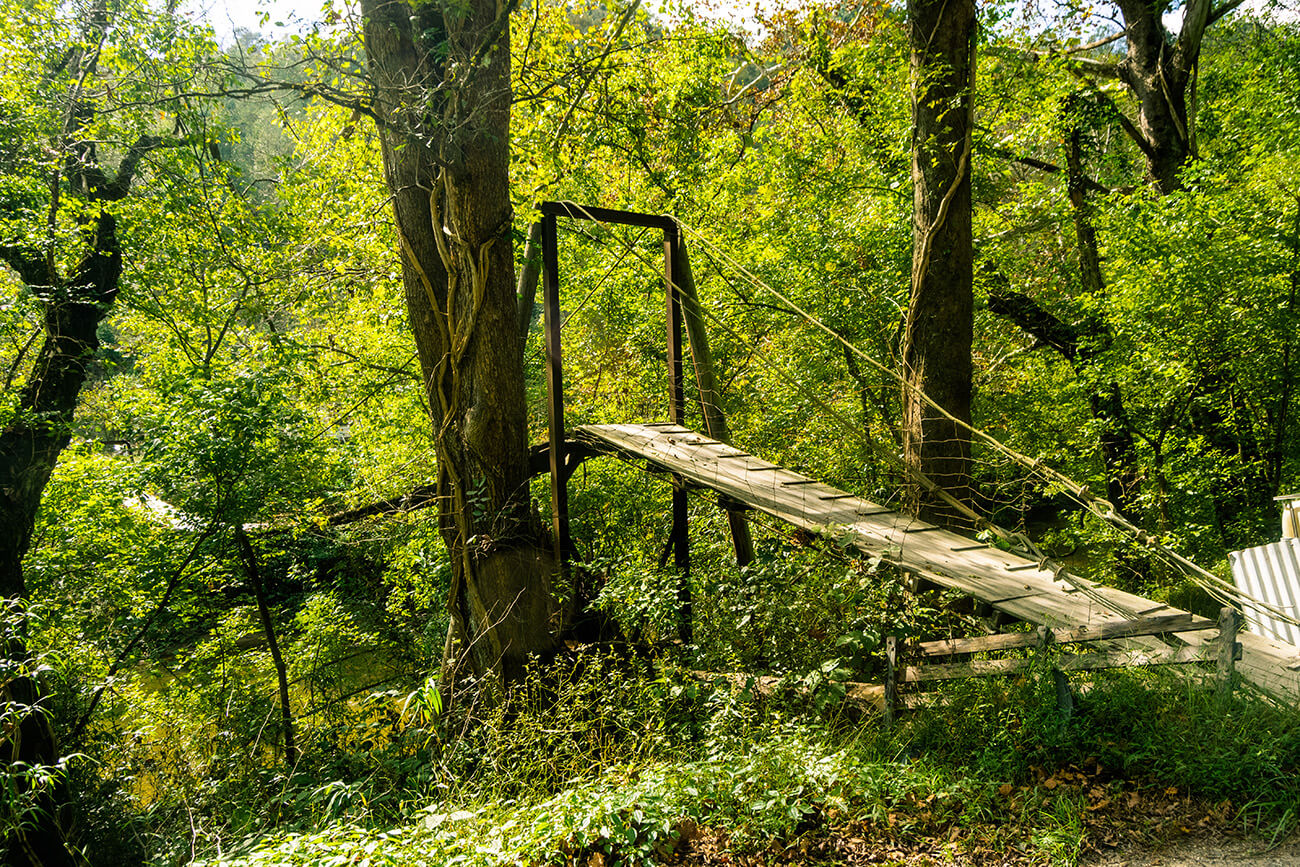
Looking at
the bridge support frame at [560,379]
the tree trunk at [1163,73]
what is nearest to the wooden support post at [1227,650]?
the bridge support frame at [560,379]

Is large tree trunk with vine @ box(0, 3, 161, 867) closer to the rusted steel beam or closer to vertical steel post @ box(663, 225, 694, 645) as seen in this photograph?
the rusted steel beam

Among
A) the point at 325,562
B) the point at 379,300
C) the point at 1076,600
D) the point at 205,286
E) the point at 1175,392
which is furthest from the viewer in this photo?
the point at 325,562

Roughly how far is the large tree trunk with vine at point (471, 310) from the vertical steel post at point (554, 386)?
193 millimetres

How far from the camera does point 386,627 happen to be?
729 cm

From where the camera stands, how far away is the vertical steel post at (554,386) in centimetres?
494

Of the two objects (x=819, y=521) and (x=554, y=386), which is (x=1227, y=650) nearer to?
(x=819, y=521)

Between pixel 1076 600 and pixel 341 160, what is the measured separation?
7476 mm

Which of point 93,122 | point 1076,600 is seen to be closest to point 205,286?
point 93,122

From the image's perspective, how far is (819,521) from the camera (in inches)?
150

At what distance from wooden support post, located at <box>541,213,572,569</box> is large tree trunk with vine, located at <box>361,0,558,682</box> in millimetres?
193

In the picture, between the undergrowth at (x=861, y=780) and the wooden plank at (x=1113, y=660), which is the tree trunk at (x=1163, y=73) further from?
the undergrowth at (x=861, y=780)

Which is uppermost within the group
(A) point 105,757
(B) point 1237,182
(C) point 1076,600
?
(B) point 1237,182

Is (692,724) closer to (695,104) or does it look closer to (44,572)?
(44,572)

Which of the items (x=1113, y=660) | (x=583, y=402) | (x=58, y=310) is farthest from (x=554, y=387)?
(x=58, y=310)
